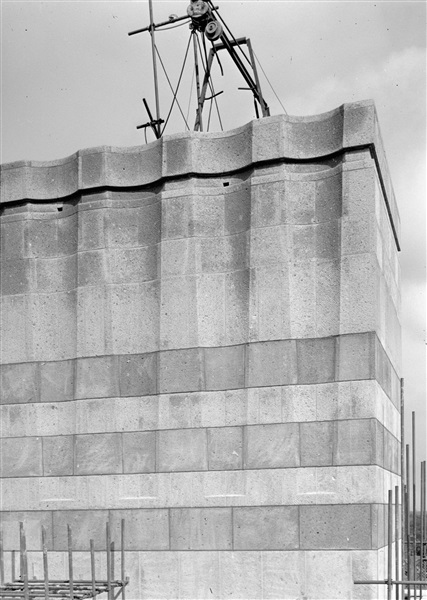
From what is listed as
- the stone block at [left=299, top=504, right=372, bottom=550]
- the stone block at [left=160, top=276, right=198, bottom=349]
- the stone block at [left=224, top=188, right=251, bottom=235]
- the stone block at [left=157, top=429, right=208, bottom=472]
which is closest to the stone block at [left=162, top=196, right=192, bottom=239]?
the stone block at [left=224, top=188, right=251, bottom=235]

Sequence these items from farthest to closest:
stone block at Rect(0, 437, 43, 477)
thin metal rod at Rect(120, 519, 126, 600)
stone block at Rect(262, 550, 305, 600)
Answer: stone block at Rect(0, 437, 43, 477)
thin metal rod at Rect(120, 519, 126, 600)
stone block at Rect(262, 550, 305, 600)

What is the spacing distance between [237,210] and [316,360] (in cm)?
291

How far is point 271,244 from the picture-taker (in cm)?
1441

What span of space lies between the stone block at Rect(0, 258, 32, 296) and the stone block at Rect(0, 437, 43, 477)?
8.80ft

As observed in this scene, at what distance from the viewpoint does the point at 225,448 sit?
46.2 feet

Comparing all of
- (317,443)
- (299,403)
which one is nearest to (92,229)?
(299,403)

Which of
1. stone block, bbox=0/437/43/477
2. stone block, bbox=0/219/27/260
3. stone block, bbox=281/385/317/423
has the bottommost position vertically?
stone block, bbox=0/437/43/477

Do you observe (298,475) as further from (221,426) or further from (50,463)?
(50,463)

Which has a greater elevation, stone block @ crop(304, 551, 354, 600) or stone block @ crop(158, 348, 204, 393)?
stone block @ crop(158, 348, 204, 393)

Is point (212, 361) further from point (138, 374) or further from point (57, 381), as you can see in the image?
point (57, 381)

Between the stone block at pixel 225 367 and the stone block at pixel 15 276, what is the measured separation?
3.70m

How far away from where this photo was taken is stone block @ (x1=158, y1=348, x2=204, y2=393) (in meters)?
14.4

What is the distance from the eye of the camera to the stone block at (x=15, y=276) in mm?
15788

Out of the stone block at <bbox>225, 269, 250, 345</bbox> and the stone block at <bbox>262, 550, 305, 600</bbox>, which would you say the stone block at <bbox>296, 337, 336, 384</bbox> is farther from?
the stone block at <bbox>262, 550, 305, 600</bbox>
